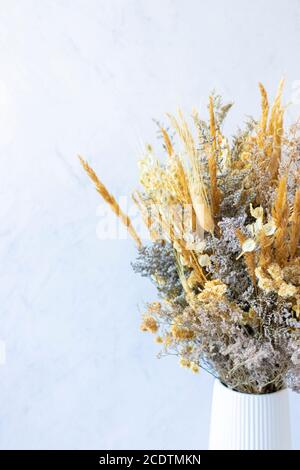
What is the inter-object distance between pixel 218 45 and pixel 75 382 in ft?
3.06

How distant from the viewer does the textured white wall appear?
4.22ft

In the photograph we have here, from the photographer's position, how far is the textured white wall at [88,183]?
50.7 inches

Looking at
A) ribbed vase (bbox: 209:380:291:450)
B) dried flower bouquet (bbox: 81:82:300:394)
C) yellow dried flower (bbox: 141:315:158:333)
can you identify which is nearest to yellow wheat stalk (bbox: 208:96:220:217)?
dried flower bouquet (bbox: 81:82:300:394)

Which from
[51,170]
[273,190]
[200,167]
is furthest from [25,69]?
[273,190]

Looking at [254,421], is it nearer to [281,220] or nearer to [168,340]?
[168,340]

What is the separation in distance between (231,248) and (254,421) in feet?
1.09

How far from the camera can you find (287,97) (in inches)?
50.1

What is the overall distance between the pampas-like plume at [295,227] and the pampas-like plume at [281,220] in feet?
0.04

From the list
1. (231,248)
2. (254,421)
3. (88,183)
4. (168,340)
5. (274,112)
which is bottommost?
(254,421)

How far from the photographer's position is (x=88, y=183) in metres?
1.35

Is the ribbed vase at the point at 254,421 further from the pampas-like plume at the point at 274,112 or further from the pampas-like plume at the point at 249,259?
the pampas-like plume at the point at 274,112

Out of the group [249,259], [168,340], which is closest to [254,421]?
[168,340]
